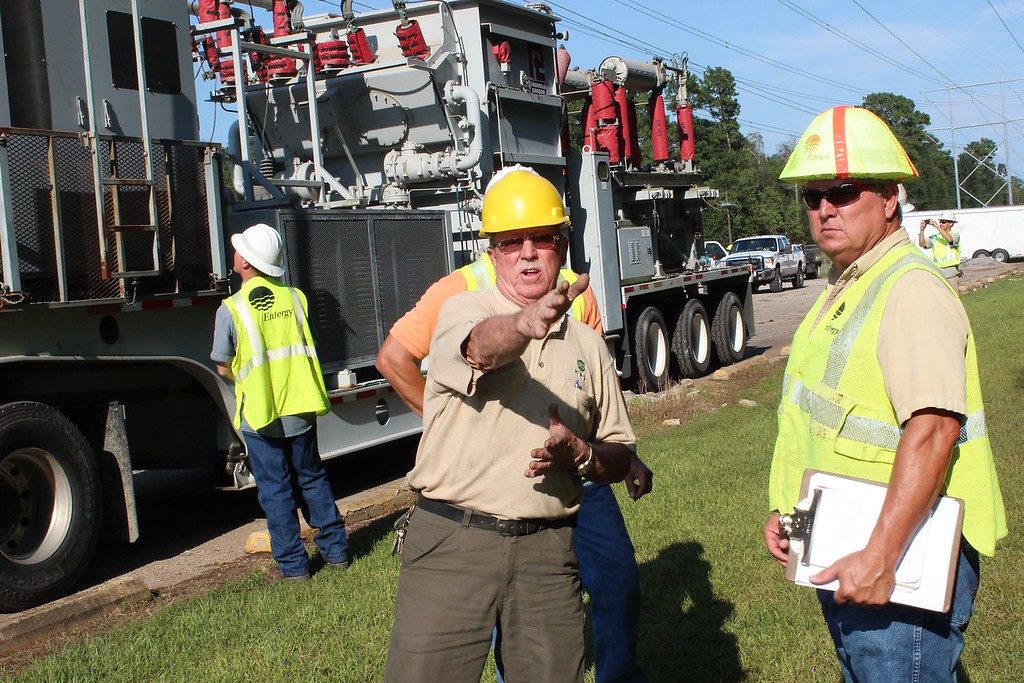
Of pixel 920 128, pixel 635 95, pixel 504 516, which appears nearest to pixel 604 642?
pixel 504 516

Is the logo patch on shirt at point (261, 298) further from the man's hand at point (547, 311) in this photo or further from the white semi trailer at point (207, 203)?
the man's hand at point (547, 311)

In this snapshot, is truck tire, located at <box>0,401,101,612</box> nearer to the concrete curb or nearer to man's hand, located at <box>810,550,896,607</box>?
the concrete curb

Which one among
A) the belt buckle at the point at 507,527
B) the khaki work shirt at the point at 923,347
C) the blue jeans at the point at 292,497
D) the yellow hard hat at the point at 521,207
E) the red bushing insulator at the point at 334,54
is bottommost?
the blue jeans at the point at 292,497

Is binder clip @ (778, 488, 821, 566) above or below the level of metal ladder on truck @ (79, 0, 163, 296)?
below

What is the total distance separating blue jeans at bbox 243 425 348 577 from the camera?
21.0 ft

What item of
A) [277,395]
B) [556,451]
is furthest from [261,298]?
[556,451]

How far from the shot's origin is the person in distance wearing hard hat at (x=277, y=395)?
644 cm

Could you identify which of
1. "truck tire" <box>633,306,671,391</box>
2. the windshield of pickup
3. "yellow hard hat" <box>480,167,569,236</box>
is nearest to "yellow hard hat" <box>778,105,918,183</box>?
"yellow hard hat" <box>480,167,569,236</box>

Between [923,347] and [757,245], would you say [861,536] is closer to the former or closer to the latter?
[923,347]

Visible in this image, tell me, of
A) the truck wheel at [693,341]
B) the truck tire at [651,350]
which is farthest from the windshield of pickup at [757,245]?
the truck tire at [651,350]

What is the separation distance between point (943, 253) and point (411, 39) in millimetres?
12386

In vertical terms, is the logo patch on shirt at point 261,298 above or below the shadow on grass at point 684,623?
above

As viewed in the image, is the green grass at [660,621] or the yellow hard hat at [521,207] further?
the green grass at [660,621]

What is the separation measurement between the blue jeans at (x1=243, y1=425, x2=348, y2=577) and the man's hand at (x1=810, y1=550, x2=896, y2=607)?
4.37 metres
